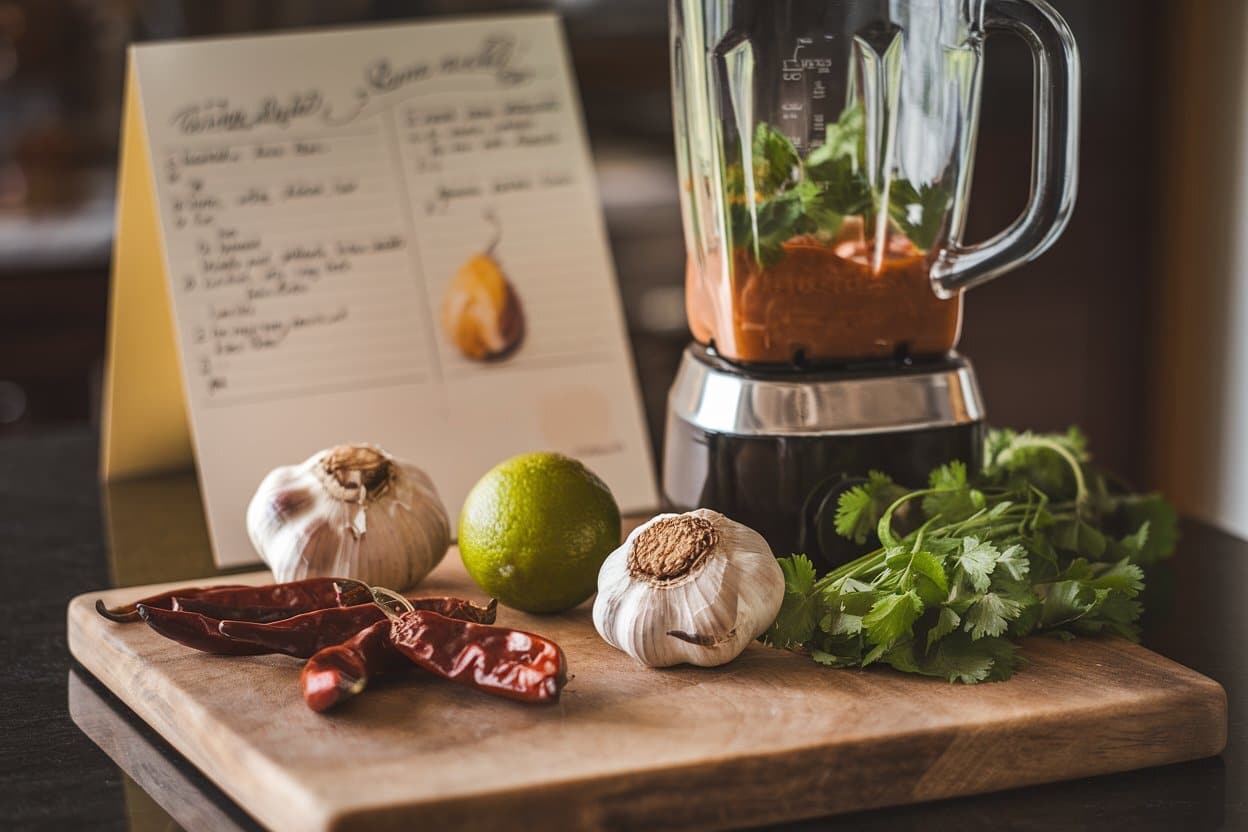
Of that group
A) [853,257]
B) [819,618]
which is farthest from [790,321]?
[819,618]

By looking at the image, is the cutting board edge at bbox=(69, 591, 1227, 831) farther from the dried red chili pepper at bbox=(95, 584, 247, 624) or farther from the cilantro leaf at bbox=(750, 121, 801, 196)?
the cilantro leaf at bbox=(750, 121, 801, 196)

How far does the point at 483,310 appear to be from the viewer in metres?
1.27

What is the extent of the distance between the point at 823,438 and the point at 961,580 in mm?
168

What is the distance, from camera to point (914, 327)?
0.98 metres

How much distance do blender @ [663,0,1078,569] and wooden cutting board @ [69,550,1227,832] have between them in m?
0.17

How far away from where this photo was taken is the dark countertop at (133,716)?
0.70 m

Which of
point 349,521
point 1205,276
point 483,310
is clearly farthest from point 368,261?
point 1205,276

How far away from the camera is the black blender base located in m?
0.95

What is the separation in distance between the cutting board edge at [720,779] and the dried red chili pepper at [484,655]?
0.30ft

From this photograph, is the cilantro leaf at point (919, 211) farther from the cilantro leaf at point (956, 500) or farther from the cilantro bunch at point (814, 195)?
the cilantro leaf at point (956, 500)

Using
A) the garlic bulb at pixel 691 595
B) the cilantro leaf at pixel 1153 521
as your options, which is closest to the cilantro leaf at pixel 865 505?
the garlic bulb at pixel 691 595

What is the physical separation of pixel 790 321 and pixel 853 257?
0.20 feet

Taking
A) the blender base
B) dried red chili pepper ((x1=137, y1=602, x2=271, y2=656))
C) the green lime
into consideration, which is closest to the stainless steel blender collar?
the blender base

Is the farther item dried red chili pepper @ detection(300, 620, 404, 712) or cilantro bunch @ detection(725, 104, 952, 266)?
cilantro bunch @ detection(725, 104, 952, 266)
